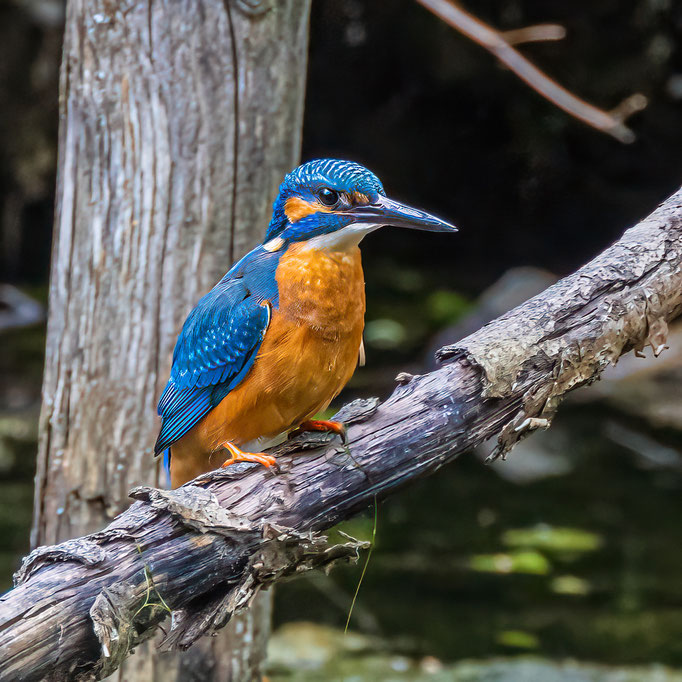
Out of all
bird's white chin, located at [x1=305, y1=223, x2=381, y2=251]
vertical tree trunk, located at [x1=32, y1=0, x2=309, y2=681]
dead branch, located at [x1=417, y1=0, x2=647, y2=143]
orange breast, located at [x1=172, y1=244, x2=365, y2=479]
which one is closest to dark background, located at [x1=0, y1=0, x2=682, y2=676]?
vertical tree trunk, located at [x1=32, y1=0, x2=309, y2=681]

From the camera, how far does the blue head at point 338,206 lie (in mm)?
1850

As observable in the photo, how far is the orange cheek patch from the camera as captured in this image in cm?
194

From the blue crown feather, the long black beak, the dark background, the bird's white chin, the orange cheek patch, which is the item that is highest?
the blue crown feather

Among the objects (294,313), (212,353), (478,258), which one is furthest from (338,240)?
(478,258)

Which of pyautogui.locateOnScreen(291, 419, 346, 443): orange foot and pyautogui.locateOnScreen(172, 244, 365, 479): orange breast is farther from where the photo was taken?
pyautogui.locateOnScreen(172, 244, 365, 479): orange breast

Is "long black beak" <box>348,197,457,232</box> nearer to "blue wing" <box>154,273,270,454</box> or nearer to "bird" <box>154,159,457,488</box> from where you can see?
"bird" <box>154,159,457,488</box>

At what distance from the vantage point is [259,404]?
198 cm

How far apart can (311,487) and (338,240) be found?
555mm

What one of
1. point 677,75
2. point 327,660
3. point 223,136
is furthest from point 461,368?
point 677,75

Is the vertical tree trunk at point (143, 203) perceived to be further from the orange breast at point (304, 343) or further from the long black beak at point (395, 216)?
the long black beak at point (395, 216)

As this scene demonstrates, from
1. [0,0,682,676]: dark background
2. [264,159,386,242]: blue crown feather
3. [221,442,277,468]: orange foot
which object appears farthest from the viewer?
[0,0,682,676]: dark background

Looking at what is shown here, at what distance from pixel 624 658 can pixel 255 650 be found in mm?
1677

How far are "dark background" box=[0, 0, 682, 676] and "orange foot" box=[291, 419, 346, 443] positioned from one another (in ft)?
6.21

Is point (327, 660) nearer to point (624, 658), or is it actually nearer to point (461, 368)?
point (624, 658)
